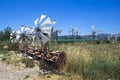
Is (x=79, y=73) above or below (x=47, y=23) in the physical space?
below

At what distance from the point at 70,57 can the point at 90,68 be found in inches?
147

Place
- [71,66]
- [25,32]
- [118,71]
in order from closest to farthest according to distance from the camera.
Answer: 1. [118,71]
2. [71,66]
3. [25,32]

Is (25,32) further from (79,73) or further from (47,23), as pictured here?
(79,73)

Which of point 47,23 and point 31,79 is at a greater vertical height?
point 47,23

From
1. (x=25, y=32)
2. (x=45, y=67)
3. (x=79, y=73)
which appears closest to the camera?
(x=79, y=73)

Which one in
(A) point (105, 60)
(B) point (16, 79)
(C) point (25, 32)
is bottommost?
(B) point (16, 79)

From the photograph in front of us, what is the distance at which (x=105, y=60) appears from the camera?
Result: 1199 centimetres

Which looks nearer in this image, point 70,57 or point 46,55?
point 70,57

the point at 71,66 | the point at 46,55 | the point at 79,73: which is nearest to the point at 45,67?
the point at 46,55

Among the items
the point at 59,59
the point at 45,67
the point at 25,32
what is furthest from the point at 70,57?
the point at 25,32

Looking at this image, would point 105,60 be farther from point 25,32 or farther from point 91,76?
point 25,32

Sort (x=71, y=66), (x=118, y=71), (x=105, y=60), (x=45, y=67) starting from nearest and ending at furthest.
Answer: (x=118, y=71) → (x=105, y=60) → (x=71, y=66) → (x=45, y=67)

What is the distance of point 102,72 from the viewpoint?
11258mm

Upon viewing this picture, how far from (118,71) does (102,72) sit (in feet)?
2.36
